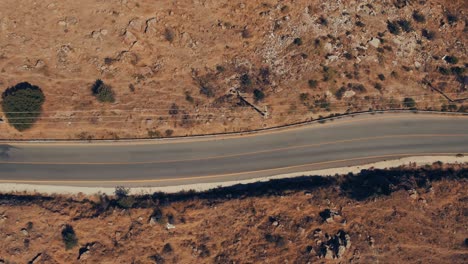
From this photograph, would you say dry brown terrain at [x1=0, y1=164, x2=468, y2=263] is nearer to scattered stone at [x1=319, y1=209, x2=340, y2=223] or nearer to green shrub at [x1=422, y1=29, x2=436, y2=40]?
scattered stone at [x1=319, y1=209, x2=340, y2=223]

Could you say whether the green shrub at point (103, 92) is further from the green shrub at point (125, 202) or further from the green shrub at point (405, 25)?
the green shrub at point (405, 25)

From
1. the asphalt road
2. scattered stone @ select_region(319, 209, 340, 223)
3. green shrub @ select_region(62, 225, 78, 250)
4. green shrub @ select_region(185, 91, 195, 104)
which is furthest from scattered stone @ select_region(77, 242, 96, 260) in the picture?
scattered stone @ select_region(319, 209, 340, 223)

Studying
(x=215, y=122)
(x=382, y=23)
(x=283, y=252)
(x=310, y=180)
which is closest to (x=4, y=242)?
(x=215, y=122)

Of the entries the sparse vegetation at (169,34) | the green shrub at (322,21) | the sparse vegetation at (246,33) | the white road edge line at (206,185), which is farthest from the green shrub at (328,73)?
the sparse vegetation at (169,34)

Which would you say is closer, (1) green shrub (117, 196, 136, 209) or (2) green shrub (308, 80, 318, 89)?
(1) green shrub (117, 196, 136, 209)

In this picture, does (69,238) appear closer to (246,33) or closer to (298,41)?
(246,33)

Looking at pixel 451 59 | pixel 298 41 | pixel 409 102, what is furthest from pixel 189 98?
pixel 451 59

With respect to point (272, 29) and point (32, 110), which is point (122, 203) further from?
point (272, 29)
